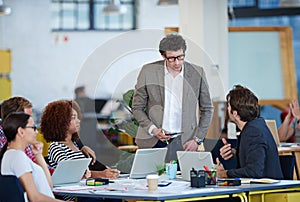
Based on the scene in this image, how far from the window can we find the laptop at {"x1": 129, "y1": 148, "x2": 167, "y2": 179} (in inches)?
448

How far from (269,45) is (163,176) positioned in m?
5.73

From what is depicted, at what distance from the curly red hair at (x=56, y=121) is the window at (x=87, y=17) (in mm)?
11033

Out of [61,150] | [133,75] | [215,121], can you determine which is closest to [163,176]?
[61,150]

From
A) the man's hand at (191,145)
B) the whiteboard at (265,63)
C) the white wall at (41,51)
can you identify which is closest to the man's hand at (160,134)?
the man's hand at (191,145)

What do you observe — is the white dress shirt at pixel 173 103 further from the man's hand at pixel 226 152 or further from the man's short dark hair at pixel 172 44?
the man's hand at pixel 226 152

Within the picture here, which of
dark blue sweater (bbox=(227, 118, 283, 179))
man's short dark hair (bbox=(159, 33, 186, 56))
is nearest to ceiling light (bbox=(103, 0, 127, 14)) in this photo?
man's short dark hair (bbox=(159, 33, 186, 56))

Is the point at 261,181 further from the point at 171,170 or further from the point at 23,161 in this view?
the point at 23,161

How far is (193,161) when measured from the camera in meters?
4.35

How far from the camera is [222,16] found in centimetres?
839

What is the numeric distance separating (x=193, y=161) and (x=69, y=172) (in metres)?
0.77

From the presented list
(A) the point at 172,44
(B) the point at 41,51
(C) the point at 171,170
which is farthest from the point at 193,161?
(B) the point at 41,51

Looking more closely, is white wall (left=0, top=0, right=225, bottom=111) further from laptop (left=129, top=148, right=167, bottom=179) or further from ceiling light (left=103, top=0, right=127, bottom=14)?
laptop (left=129, top=148, right=167, bottom=179)

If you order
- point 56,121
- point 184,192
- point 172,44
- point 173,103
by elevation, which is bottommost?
point 184,192

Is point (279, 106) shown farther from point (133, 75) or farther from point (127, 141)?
point (133, 75)
